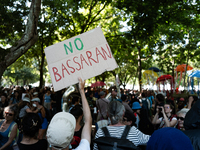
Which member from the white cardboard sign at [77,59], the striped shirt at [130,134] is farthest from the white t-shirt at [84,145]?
the white cardboard sign at [77,59]

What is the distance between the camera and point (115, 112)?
8.37 feet

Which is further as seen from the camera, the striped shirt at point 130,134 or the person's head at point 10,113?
the person's head at point 10,113

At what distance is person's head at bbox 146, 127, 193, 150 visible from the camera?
1408 millimetres

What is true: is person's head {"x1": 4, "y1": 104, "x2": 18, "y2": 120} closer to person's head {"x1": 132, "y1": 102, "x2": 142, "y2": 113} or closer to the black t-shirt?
the black t-shirt

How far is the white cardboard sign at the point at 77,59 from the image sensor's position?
2.65 m

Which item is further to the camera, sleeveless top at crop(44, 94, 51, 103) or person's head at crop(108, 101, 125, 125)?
sleeveless top at crop(44, 94, 51, 103)

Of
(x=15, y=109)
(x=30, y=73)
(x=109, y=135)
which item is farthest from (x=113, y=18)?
(x=30, y=73)

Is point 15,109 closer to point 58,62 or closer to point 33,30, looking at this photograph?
point 58,62

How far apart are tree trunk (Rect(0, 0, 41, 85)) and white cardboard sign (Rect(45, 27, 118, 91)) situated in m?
2.59

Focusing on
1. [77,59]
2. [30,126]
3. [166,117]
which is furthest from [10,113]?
[166,117]

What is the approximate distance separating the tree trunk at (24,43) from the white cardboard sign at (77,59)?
259 centimetres

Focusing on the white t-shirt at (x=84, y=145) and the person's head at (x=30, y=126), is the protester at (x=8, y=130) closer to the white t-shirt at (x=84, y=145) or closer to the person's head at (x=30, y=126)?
the person's head at (x=30, y=126)

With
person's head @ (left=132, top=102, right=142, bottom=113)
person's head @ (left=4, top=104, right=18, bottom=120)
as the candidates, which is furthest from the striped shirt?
person's head @ (left=132, top=102, right=142, bottom=113)

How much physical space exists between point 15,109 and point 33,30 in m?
2.30
